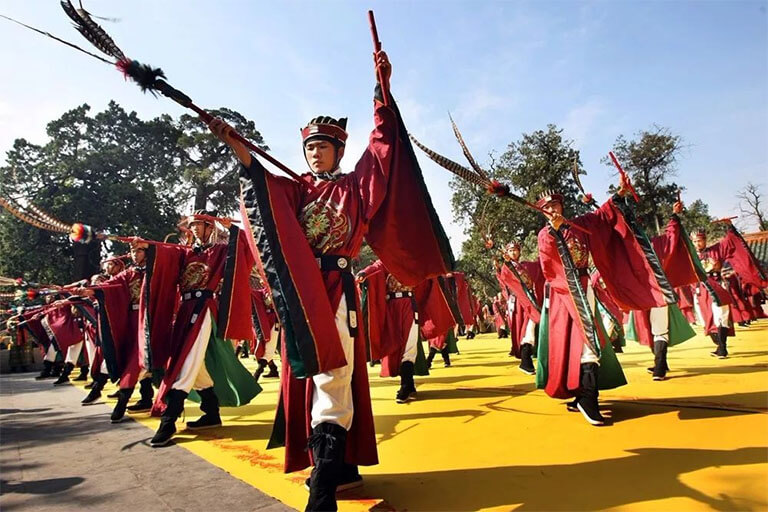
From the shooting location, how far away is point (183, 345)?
421cm

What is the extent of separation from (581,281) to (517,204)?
21204mm

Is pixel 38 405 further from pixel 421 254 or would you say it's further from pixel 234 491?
pixel 421 254

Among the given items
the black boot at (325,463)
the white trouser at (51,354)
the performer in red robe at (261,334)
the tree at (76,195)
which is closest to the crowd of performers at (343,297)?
the black boot at (325,463)

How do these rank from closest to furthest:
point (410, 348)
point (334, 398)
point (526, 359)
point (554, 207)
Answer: point (334, 398)
point (554, 207)
point (410, 348)
point (526, 359)

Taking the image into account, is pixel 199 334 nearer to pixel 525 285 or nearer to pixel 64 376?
pixel 525 285

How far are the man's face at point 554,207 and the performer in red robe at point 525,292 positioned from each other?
8.04 ft

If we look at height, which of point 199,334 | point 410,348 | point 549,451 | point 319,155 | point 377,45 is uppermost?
point 377,45

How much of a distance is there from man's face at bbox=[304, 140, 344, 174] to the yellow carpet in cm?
176

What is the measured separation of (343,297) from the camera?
2453mm

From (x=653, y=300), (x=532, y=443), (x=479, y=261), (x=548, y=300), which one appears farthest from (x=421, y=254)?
(x=479, y=261)

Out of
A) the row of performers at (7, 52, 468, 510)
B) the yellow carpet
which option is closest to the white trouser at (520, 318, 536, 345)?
the yellow carpet

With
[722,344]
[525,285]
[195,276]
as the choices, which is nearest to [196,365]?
[195,276]

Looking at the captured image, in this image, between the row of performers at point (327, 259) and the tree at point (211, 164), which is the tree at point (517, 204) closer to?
the tree at point (211, 164)

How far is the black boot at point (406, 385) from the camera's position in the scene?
5149mm
